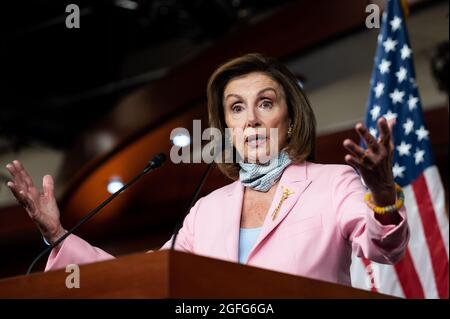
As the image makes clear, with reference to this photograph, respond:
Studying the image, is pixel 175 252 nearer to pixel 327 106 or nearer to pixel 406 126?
pixel 406 126

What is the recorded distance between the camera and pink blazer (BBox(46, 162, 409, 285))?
1657 mm

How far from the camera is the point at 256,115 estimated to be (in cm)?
199

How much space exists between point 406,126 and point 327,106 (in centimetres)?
205

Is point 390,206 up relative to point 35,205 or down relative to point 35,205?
down

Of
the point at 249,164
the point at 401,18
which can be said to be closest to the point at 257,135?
the point at 249,164

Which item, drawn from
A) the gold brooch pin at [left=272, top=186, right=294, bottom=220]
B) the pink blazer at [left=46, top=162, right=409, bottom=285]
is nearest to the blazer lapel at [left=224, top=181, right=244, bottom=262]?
the pink blazer at [left=46, top=162, right=409, bottom=285]

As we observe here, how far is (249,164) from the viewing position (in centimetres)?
196

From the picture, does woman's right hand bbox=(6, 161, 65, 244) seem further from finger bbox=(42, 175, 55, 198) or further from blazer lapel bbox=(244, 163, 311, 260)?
blazer lapel bbox=(244, 163, 311, 260)

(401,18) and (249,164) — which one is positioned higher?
(401,18)

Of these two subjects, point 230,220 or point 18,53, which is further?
point 18,53

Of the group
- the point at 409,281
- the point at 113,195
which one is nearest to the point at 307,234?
the point at 113,195

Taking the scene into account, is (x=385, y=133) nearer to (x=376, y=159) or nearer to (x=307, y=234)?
(x=376, y=159)

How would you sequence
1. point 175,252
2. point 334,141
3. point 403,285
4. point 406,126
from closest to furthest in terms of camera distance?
point 175,252, point 403,285, point 406,126, point 334,141

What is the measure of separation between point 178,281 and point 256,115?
0.89 m
